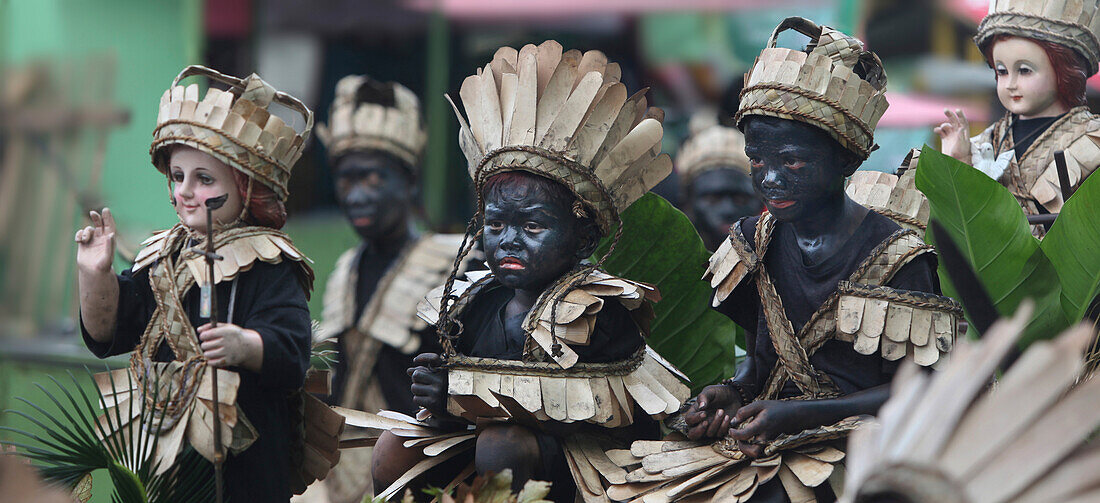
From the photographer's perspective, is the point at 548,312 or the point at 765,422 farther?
the point at 548,312

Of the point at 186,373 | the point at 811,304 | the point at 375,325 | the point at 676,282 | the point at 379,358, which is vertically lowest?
the point at 379,358

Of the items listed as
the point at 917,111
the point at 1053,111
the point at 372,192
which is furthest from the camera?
the point at 917,111

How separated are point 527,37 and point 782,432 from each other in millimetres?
5769

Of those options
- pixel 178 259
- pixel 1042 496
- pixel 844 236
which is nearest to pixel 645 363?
pixel 844 236

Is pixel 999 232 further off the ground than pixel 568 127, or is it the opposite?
pixel 568 127

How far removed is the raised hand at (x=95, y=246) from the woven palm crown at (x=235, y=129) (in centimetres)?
25

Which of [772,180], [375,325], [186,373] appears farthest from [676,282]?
[375,325]

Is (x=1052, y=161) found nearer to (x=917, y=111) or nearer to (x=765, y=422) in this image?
(x=765, y=422)

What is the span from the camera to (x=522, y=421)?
2.84 metres

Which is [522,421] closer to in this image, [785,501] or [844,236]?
[785,501]

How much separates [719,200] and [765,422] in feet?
11.6

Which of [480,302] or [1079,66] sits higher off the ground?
[1079,66]

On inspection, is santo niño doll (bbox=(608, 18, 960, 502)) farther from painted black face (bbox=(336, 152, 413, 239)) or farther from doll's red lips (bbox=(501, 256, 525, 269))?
painted black face (bbox=(336, 152, 413, 239))

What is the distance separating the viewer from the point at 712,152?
614 cm
